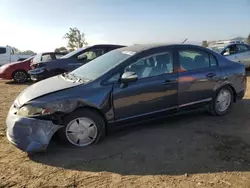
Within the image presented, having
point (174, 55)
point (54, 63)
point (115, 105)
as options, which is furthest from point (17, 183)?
point (54, 63)

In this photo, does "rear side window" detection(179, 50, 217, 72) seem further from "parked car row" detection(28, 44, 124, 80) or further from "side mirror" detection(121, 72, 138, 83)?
"parked car row" detection(28, 44, 124, 80)

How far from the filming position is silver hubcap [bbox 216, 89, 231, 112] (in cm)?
574

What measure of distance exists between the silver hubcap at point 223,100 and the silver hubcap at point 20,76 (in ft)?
31.9

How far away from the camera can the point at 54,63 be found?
10664 millimetres

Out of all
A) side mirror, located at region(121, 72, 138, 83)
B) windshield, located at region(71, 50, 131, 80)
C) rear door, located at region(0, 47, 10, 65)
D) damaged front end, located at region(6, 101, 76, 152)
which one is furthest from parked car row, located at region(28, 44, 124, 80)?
rear door, located at region(0, 47, 10, 65)

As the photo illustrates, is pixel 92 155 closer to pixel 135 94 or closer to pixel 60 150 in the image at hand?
pixel 60 150

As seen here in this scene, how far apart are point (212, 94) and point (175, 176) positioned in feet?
8.54

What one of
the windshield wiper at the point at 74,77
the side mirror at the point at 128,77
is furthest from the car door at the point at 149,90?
the windshield wiper at the point at 74,77

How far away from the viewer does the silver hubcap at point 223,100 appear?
5742mm

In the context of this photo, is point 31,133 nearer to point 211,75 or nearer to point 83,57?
point 211,75

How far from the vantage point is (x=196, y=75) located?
5.27 m

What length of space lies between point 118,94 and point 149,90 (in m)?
0.58

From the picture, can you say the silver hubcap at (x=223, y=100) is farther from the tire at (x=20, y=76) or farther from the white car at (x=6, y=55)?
the white car at (x=6, y=55)

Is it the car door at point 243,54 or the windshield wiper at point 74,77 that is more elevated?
the car door at point 243,54
